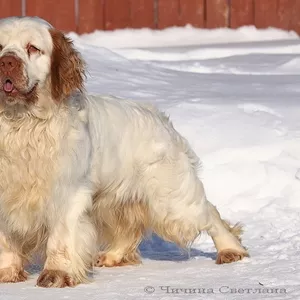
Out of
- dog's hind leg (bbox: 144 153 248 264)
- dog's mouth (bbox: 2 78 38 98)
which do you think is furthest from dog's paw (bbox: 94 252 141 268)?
Result: dog's mouth (bbox: 2 78 38 98)

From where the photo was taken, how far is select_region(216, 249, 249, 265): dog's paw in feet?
24.0

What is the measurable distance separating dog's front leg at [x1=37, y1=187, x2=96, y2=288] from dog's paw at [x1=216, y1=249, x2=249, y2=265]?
2.73 feet

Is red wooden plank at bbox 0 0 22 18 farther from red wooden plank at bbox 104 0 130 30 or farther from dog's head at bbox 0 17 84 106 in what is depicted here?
dog's head at bbox 0 17 84 106

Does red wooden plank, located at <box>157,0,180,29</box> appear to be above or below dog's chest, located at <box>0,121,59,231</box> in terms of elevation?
below

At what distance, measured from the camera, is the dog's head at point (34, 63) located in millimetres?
6551

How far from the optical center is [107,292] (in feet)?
21.1

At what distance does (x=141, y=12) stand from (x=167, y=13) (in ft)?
0.98

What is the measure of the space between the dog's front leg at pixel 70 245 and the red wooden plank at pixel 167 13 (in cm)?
835

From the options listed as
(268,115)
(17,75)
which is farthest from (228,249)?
(268,115)

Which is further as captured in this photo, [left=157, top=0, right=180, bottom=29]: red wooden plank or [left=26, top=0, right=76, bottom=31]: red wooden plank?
[left=157, top=0, right=180, bottom=29]: red wooden plank

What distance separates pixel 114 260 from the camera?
7598 millimetres

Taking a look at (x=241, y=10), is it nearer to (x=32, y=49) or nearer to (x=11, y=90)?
(x=32, y=49)

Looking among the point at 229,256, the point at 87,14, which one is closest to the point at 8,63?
the point at 229,256

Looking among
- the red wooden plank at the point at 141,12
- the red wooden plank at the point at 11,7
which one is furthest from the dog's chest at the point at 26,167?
the red wooden plank at the point at 141,12
